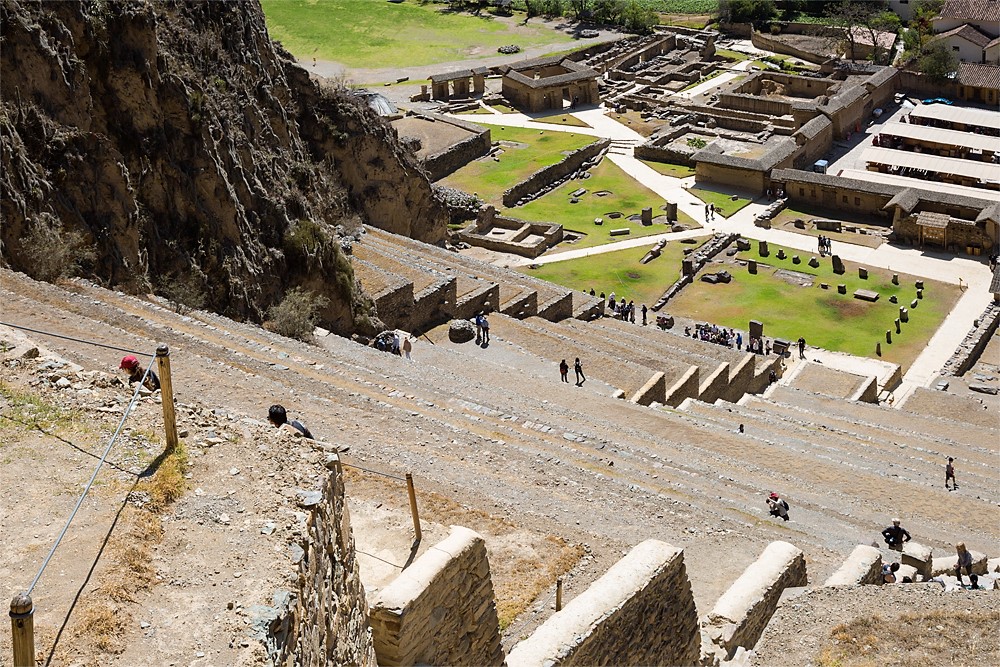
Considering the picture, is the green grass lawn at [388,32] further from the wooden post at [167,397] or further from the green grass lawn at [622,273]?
the wooden post at [167,397]

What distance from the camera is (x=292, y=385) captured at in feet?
76.1

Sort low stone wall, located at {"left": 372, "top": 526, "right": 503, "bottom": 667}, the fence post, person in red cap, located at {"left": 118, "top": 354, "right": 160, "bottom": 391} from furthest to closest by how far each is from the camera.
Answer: person in red cap, located at {"left": 118, "top": 354, "right": 160, "bottom": 391} < low stone wall, located at {"left": 372, "top": 526, "right": 503, "bottom": 667} < the fence post

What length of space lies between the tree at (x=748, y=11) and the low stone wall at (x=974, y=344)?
2298 inches

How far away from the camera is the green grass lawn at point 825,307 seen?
4434 centimetres

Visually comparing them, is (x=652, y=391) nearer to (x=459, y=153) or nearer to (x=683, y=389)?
(x=683, y=389)

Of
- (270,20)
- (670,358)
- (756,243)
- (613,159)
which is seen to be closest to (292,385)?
(670,358)

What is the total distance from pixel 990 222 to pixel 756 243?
11.1m

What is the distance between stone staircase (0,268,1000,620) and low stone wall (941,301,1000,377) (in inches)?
367

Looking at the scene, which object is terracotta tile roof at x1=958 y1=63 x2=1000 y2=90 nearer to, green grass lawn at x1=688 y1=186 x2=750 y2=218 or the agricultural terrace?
green grass lawn at x1=688 y1=186 x2=750 y2=218

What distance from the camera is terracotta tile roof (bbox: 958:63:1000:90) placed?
244 ft

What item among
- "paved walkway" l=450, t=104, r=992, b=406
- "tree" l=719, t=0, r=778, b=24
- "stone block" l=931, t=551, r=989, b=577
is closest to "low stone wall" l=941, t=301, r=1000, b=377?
"paved walkway" l=450, t=104, r=992, b=406

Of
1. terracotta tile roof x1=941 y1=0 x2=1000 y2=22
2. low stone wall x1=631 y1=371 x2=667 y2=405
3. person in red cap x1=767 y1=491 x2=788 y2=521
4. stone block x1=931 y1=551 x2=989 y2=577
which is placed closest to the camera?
stone block x1=931 y1=551 x2=989 y2=577

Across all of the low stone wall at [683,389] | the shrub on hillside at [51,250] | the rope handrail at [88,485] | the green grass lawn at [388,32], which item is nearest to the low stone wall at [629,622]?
the rope handrail at [88,485]

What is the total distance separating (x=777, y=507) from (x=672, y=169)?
46.5 metres
